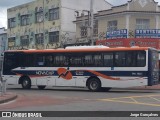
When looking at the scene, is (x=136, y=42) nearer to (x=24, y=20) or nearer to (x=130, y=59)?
(x=130, y=59)

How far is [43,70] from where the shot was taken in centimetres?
2852

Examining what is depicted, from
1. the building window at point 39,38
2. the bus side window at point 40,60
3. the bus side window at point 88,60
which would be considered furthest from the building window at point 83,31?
the bus side window at point 88,60

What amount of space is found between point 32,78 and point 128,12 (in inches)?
668

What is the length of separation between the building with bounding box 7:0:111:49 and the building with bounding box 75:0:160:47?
8.10 meters

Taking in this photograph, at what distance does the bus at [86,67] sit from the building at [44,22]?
20.9 metres

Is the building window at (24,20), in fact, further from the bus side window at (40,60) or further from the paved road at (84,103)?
the paved road at (84,103)

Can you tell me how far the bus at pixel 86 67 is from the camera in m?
25.4

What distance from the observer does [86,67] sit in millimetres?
26984

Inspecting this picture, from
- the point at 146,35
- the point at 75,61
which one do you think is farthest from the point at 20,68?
the point at 146,35

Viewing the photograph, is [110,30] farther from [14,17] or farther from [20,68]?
[14,17]

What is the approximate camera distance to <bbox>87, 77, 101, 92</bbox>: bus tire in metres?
26.7

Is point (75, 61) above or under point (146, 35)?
under

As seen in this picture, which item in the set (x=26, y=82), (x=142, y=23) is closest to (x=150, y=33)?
(x=142, y=23)

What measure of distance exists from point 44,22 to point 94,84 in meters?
29.0
